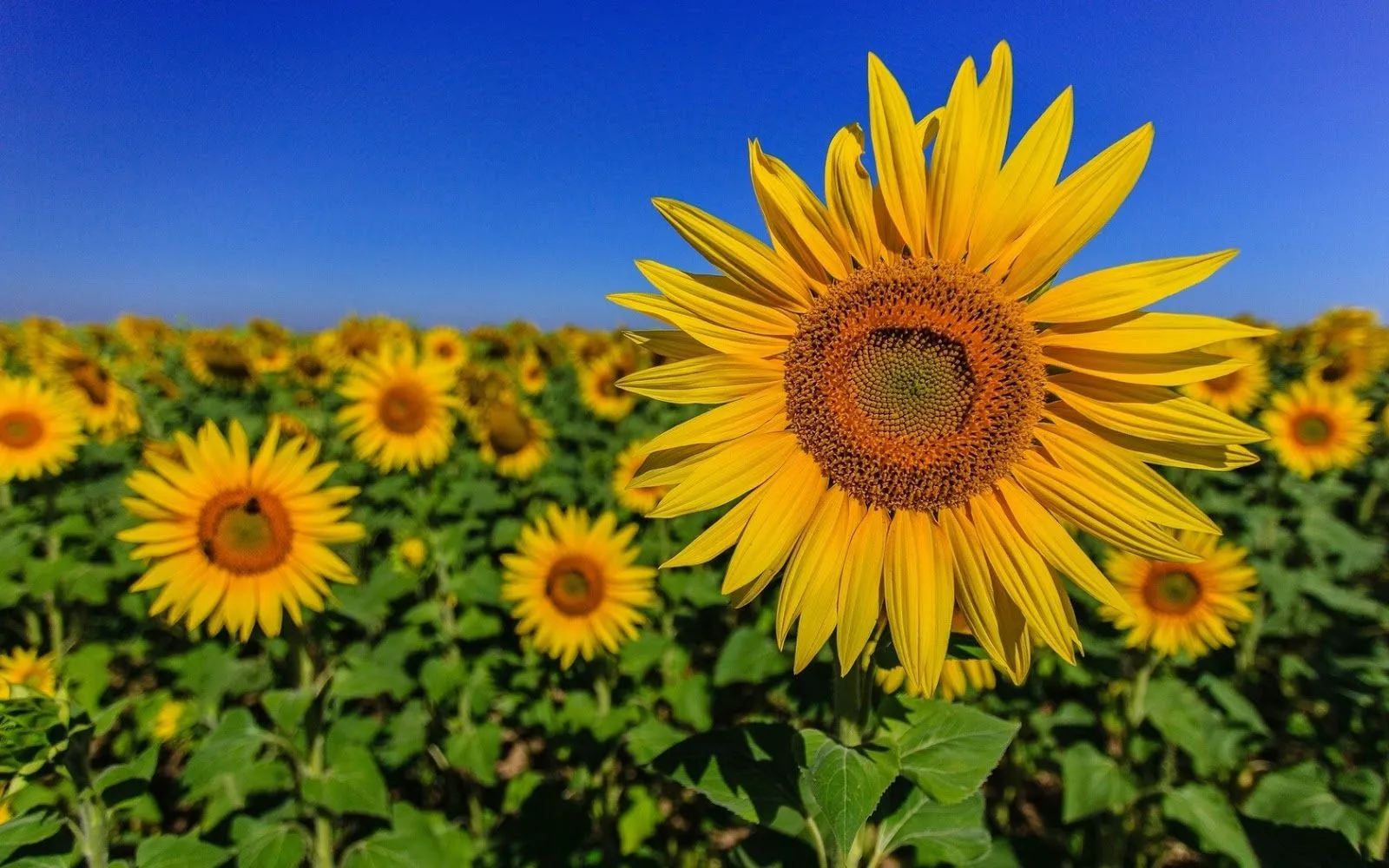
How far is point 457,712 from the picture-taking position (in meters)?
4.28

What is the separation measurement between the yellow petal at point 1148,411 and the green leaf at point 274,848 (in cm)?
298

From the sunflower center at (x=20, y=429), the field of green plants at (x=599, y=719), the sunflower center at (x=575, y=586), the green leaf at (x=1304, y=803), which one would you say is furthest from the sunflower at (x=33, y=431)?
the green leaf at (x=1304, y=803)

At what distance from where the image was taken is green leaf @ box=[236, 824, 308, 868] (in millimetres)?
2389

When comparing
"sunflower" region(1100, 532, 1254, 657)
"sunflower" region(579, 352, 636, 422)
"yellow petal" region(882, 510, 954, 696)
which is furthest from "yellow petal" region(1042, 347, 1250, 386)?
"sunflower" region(579, 352, 636, 422)

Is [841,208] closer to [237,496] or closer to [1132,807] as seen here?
[237,496]

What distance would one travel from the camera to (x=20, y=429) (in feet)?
17.0

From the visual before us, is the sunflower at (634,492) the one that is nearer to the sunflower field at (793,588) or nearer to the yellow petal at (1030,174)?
the sunflower field at (793,588)

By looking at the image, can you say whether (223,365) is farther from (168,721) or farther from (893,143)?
(893,143)

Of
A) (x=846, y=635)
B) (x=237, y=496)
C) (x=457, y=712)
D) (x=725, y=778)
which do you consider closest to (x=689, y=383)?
(x=846, y=635)

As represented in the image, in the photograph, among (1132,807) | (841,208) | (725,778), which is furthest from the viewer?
(1132,807)

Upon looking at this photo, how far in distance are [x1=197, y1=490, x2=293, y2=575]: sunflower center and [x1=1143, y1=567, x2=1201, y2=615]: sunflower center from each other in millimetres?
4463

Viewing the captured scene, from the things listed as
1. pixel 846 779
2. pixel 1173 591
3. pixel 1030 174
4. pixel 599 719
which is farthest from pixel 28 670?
pixel 1173 591

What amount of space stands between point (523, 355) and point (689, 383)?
1158cm

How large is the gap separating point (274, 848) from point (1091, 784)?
363 cm
